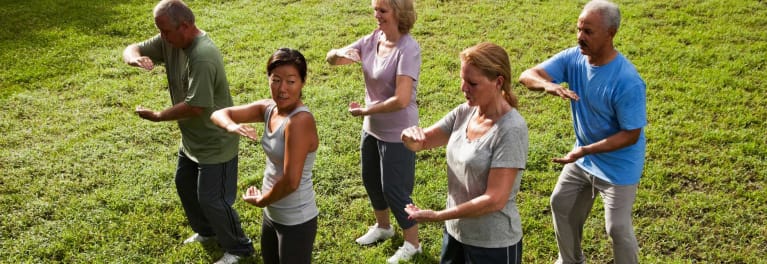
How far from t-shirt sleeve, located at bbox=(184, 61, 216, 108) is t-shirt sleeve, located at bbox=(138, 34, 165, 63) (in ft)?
2.16

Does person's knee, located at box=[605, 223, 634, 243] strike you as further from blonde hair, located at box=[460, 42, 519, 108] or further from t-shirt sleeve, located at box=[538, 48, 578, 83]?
blonde hair, located at box=[460, 42, 519, 108]

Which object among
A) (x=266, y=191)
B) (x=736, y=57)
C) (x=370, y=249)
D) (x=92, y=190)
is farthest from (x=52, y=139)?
(x=736, y=57)

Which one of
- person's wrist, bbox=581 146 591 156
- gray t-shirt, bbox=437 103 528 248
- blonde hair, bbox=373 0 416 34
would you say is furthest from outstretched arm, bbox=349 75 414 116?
person's wrist, bbox=581 146 591 156

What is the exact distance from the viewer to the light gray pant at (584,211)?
15.6ft

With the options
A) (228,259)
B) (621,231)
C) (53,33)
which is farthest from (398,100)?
(53,33)

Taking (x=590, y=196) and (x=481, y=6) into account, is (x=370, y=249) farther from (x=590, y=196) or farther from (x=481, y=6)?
(x=481, y=6)

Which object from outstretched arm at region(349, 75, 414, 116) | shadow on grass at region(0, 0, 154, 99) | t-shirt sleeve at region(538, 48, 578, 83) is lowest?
shadow on grass at region(0, 0, 154, 99)

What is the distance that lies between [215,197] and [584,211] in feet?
9.07

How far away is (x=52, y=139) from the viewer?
7.94 m

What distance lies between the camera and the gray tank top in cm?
416

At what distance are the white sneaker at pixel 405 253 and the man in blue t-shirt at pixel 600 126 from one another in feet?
3.84

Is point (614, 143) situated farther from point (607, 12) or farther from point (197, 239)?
point (197, 239)

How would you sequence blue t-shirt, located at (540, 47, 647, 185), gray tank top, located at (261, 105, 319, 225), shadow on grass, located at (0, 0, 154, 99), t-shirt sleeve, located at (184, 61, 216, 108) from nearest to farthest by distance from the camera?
gray tank top, located at (261, 105, 319, 225)
blue t-shirt, located at (540, 47, 647, 185)
t-shirt sleeve, located at (184, 61, 216, 108)
shadow on grass, located at (0, 0, 154, 99)

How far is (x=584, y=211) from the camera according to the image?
5121 mm
